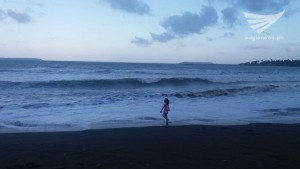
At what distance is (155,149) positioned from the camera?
8516mm

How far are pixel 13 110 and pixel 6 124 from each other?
4212mm

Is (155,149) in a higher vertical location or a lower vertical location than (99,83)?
higher

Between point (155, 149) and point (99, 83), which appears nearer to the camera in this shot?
point (155, 149)

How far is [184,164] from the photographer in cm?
708

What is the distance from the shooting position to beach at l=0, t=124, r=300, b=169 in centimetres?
715

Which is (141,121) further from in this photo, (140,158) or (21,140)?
(140,158)

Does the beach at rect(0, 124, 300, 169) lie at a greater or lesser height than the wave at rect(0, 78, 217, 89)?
greater

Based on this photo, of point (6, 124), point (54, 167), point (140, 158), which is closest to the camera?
point (54, 167)

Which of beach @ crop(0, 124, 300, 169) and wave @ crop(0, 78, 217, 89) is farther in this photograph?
wave @ crop(0, 78, 217, 89)

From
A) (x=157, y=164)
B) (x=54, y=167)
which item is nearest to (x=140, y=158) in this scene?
(x=157, y=164)

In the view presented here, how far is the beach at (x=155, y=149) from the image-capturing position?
23.5 ft

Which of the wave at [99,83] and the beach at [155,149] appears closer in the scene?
the beach at [155,149]

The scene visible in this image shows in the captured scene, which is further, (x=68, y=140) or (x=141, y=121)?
(x=141, y=121)

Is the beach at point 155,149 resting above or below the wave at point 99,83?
above
